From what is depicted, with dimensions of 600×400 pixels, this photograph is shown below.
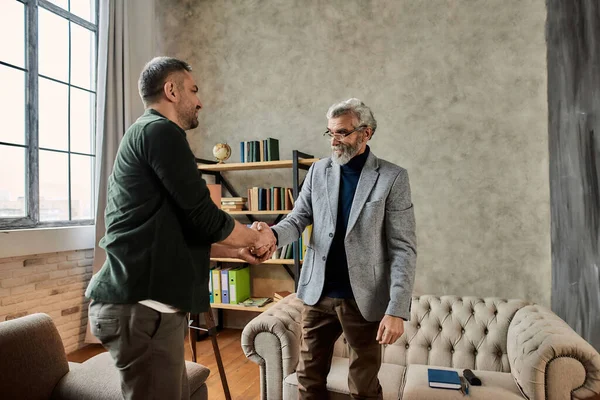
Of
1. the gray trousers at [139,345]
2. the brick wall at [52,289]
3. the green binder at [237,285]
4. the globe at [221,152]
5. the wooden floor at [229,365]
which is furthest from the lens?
the globe at [221,152]

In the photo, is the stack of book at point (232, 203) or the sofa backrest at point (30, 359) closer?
the sofa backrest at point (30, 359)

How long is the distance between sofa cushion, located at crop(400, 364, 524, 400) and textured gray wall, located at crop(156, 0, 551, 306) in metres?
1.45

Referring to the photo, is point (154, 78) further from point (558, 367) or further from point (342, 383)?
point (558, 367)

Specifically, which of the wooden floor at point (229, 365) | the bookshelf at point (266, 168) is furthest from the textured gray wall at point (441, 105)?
the wooden floor at point (229, 365)

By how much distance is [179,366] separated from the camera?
134 cm

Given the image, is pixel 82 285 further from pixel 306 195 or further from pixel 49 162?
pixel 306 195

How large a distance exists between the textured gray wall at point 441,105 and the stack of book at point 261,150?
0.30 meters

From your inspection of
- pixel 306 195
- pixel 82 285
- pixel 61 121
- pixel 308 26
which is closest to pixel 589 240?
pixel 306 195

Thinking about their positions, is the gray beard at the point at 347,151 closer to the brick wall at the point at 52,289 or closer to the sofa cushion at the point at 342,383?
the sofa cushion at the point at 342,383

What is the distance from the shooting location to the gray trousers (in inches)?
49.4

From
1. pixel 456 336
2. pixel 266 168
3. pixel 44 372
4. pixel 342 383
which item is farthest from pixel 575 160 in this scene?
pixel 44 372

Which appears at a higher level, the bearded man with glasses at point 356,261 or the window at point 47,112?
the window at point 47,112

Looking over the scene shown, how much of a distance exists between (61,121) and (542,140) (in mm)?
4201

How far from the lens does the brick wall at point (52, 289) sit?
10.3ft
